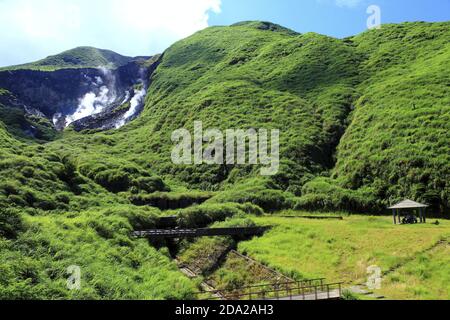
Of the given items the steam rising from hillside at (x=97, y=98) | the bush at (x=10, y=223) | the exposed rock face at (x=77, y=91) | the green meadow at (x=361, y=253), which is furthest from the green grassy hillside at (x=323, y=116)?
the bush at (x=10, y=223)

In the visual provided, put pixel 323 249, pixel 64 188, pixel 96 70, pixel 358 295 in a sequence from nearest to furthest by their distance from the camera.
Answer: pixel 358 295 → pixel 323 249 → pixel 64 188 → pixel 96 70

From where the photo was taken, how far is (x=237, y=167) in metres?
78.1

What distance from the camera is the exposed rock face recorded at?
156625mm

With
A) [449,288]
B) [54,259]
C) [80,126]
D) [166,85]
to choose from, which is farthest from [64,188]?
[166,85]

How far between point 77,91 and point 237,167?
120 metres

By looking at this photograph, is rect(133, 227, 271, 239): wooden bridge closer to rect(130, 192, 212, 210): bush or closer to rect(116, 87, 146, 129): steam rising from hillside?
rect(130, 192, 212, 210): bush

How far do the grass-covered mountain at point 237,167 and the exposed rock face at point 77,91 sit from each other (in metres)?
27.4

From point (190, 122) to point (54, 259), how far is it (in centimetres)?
7389

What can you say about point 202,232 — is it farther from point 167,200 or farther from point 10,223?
point 167,200

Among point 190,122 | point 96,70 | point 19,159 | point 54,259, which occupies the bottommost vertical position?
point 54,259

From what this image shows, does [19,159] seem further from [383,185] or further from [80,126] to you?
[80,126]

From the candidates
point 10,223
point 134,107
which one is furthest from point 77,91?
point 10,223

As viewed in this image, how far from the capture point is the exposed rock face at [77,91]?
157 metres
